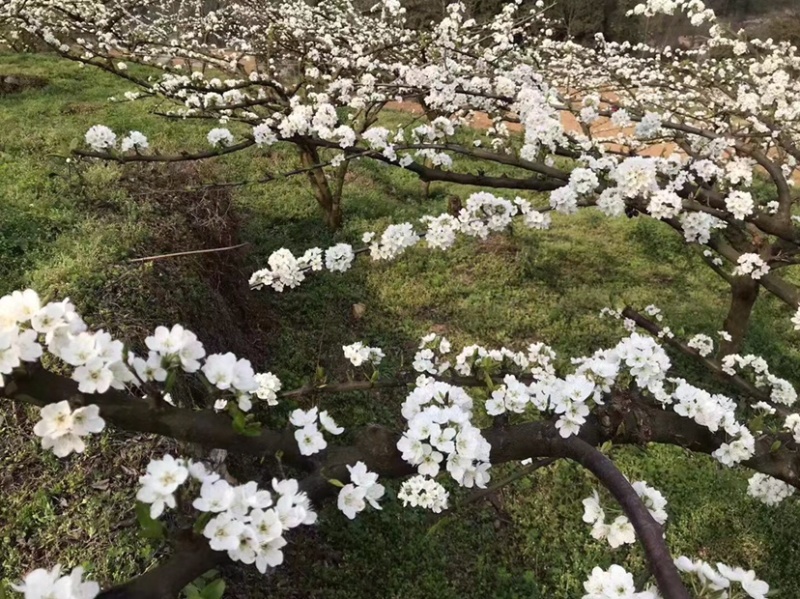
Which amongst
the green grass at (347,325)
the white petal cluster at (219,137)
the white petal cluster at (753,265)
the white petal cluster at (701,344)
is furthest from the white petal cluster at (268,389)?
the white petal cluster at (701,344)

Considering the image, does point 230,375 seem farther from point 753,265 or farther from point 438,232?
point 753,265

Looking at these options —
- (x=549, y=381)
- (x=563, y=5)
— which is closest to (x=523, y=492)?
(x=549, y=381)

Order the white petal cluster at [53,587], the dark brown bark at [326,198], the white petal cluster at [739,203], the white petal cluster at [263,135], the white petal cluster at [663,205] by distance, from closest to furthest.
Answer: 1. the white petal cluster at [53,587]
2. the white petal cluster at [663,205]
3. the white petal cluster at [739,203]
4. the white petal cluster at [263,135]
5. the dark brown bark at [326,198]

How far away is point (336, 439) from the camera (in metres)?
4.04

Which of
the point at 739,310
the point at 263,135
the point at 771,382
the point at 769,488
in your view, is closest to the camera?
the point at 769,488

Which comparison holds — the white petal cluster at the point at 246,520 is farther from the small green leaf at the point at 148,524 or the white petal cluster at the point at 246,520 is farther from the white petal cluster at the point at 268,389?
the white petal cluster at the point at 268,389

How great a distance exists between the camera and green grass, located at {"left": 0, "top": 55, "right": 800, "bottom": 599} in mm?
3104

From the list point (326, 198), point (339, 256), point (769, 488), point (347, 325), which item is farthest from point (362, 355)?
point (326, 198)

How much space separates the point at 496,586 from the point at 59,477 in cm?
252

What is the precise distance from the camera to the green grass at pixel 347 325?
3.10 metres

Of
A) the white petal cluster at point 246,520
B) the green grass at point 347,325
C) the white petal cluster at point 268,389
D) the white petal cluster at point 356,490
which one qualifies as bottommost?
the green grass at point 347,325

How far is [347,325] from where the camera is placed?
5.82m

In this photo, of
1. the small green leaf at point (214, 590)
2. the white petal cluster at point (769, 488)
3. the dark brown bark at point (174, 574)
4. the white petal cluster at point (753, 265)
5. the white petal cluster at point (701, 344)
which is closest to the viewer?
the dark brown bark at point (174, 574)

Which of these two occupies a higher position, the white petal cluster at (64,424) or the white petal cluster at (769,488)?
the white petal cluster at (64,424)
